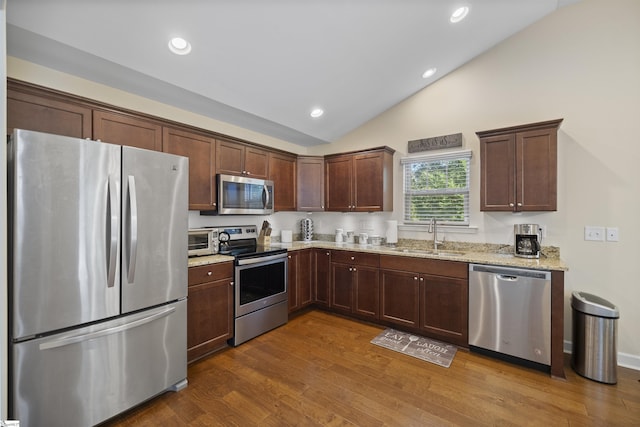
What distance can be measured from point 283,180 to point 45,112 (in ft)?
8.49

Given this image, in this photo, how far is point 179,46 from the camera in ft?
7.34

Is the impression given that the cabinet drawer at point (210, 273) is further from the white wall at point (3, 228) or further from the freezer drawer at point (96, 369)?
the white wall at point (3, 228)

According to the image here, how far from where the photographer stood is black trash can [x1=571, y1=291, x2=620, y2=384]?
2.29 m

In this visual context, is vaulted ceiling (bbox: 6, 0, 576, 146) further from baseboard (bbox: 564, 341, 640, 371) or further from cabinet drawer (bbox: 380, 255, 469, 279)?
baseboard (bbox: 564, 341, 640, 371)

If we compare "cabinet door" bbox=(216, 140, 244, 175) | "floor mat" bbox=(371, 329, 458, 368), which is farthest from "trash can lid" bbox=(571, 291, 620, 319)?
"cabinet door" bbox=(216, 140, 244, 175)

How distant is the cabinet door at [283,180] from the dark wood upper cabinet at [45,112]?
2.09m

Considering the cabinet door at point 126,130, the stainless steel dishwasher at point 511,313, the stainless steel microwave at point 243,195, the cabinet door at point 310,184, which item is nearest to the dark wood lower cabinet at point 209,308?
the stainless steel microwave at point 243,195

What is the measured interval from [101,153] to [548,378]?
399cm

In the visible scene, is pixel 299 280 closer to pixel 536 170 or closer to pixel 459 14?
pixel 536 170

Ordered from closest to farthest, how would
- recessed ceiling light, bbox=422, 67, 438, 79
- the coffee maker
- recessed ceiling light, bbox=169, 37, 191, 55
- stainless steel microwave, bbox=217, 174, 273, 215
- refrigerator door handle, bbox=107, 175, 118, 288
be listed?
refrigerator door handle, bbox=107, 175, 118, 288
recessed ceiling light, bbox=169, 37, 191, 55
the coffee maker
stainless steel microwave, bbox=217, 174, 273, 215
recessed ceiling light, bbox=422, 67, 438, 79

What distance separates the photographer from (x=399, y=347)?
292cm

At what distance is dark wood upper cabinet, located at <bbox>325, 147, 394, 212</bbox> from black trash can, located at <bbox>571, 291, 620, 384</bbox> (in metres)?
2.28

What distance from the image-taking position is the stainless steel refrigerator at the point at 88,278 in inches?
59.9

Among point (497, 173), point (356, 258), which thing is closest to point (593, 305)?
point (497, 173)
